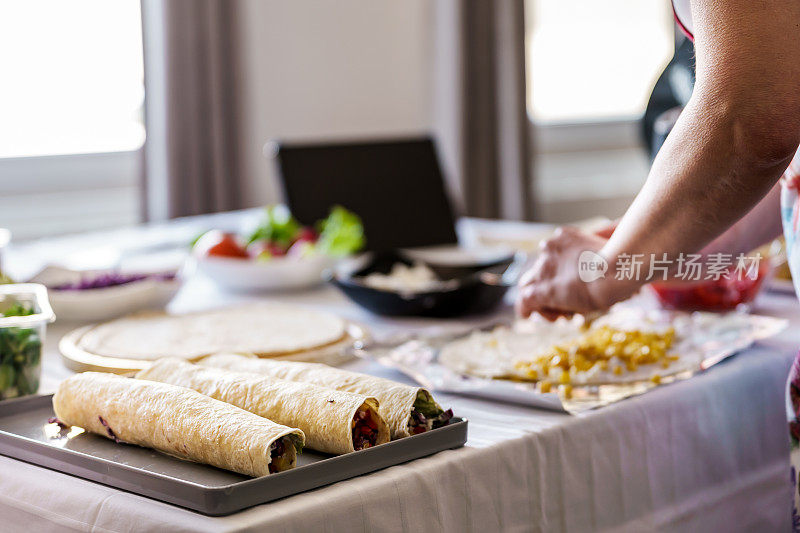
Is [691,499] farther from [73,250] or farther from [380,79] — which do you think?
[380,79]

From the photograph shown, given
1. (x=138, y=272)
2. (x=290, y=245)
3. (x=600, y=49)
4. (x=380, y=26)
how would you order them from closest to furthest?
(x=138, y=272), (x=290, y=245), (x=380, y=26), (x=600, y=49)

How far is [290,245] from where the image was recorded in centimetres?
194

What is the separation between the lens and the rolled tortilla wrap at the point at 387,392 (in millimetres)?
876

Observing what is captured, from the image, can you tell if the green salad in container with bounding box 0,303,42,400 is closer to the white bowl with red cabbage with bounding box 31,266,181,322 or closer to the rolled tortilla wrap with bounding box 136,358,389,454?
the rolled tortilla wrap with bounding box 136,358,389,454

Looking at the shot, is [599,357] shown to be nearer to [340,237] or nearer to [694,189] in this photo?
[694,189]

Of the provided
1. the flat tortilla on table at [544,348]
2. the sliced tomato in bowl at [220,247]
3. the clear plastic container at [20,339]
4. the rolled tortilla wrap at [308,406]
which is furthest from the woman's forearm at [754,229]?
the sliced tomato in bowl at [220,247]

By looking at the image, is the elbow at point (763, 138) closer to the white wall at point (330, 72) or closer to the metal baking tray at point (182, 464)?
the metal baking tray at point (182, 464)

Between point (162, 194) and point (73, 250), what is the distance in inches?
53.1

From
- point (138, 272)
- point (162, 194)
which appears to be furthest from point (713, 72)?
point (162, 194)

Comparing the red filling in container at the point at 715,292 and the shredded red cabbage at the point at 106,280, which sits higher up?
the shredded red cabbage at the point at 106,280

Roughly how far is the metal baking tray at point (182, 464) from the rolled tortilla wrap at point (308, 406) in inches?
0.7

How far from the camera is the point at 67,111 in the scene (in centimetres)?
345

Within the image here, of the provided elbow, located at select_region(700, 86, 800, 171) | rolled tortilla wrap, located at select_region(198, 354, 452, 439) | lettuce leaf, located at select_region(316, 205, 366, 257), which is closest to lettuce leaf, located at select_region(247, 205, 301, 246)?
lettuce leaf, located at select_region(316, 205, 366, 257)

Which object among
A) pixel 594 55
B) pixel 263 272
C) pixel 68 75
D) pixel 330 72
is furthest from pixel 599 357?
pixel 594 55
